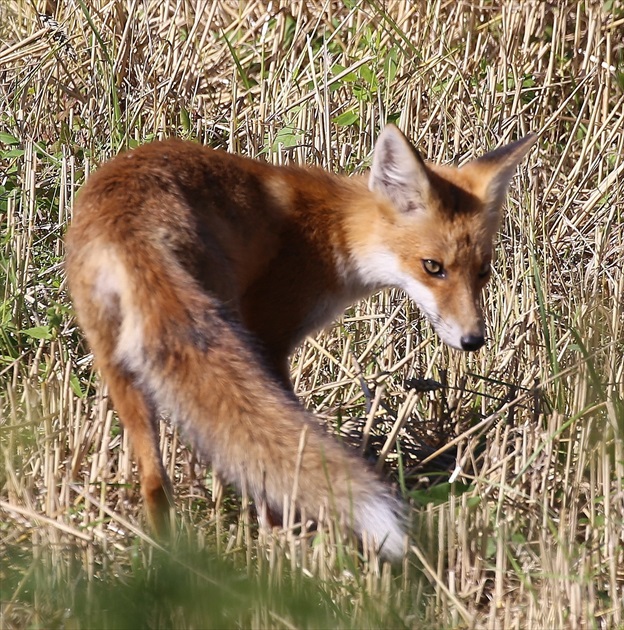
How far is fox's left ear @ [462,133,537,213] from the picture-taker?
356 centimetres

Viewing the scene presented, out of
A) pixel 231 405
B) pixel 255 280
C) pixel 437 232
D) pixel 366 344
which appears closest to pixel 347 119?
pixel 366 344

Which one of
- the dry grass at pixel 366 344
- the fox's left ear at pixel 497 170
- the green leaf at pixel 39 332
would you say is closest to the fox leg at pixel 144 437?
the dry grass at pixel 366 344

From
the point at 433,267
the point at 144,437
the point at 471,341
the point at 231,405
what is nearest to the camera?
the point at 231,405

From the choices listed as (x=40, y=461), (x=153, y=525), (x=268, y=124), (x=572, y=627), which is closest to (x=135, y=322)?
(x=153, y=525)

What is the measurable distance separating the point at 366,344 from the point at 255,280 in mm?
1238

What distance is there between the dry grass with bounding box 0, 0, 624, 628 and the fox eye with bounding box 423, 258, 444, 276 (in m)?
0.44

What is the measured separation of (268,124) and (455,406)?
80.0 inches

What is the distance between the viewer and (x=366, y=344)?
173 inches

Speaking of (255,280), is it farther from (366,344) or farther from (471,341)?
(366,344)

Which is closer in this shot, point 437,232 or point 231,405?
point 231,405

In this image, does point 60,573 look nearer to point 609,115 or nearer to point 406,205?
point 406,205

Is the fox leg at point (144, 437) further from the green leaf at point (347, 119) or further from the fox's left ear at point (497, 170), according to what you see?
the green leaf at point (347, 119)

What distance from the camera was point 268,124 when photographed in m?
4.94

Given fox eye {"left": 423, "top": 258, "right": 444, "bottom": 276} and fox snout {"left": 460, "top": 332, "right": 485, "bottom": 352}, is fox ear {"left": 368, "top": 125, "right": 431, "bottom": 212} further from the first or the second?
fox snout {"left": 460, "top": 332, "right": 485, "bottom": 352}
